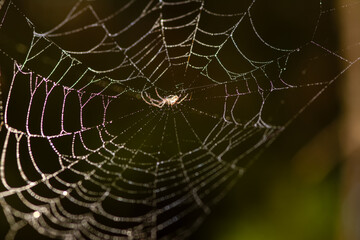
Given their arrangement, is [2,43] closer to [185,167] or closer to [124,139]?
[124,139]

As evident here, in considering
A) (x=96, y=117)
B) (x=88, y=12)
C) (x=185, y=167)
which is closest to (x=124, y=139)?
(x=96, y=117)

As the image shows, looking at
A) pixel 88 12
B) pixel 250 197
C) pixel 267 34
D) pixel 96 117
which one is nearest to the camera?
pixel 88 12

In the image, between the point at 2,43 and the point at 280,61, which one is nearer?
the point at 2,43

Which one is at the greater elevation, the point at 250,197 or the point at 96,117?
the point at 96,117

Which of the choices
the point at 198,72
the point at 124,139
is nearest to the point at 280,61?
the point at 198,72

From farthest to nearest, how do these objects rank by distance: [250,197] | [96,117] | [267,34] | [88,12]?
[250,197] → [267,34] → [96,117] → [88,12]

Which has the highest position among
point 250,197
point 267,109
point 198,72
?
point 198,72
